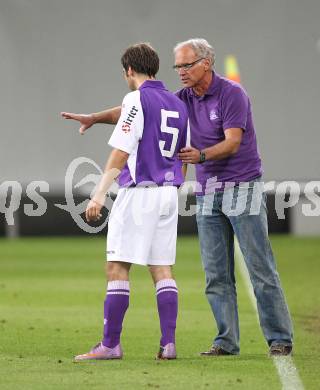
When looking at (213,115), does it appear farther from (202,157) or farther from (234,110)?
(202,157)

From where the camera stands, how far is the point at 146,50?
25.9ft

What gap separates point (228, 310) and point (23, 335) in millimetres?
1843

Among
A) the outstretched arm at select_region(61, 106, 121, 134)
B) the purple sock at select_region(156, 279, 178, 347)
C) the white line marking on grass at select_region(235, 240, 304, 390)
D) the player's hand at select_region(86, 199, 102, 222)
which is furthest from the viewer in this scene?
the outstretched arm at select_region(61, 106, 121, 134)

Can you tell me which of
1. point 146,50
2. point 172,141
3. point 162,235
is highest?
point 146,50

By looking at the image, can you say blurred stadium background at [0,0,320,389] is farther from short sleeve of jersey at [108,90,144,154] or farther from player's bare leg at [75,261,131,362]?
short sleeve of jersey at [108,90,144,154]

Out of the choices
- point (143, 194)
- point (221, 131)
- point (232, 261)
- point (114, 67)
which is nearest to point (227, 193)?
point (221, 131)

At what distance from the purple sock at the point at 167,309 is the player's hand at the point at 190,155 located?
2.49 feet

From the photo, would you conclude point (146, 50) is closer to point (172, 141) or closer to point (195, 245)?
point (172, 141)

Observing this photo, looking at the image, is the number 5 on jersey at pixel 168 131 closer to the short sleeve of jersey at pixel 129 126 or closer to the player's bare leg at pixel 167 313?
the short sleeve of jersey at pixel 129 126

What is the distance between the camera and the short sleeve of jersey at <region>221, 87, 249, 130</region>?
26.8 ft

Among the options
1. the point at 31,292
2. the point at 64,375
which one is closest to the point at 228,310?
the point at 64,375

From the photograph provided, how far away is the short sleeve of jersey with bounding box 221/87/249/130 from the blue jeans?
1.44 feet

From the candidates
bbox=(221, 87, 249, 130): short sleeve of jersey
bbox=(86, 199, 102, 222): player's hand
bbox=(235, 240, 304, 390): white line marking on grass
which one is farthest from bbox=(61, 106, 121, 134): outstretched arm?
bbox=(235, 240, 304, 390): white line marking on grass

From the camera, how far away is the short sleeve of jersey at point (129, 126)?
7.77 meters
